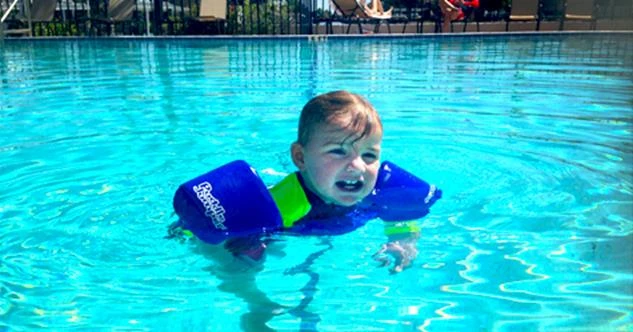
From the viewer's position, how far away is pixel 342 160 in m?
2.37

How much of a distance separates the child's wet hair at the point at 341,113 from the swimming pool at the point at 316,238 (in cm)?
56

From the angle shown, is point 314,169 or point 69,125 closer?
point 314,169

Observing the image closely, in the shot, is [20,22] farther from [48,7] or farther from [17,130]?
[17,130]

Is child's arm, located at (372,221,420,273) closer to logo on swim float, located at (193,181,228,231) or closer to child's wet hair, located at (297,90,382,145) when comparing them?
child's wet hair, located at (297,90,382,145)

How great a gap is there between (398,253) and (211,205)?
2.55 feet

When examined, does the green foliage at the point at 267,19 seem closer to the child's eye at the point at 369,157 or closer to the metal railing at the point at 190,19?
the metal railing at the point at 190,19

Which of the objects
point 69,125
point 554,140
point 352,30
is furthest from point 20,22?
point 554,140

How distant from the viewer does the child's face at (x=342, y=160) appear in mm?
2352

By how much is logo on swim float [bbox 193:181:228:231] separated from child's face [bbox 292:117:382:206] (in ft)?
1.31

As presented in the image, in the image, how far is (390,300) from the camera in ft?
7.36

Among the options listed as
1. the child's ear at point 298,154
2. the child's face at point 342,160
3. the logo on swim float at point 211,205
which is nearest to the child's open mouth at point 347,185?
the child's face at point 342,160

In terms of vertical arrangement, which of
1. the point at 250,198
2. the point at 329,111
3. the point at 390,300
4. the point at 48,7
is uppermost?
the point at 48,7

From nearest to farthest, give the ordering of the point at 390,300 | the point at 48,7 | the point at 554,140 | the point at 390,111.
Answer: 1. the point at 390,300
2. the point at 554,140
3. the point at 390,111
4. the point at 48,7

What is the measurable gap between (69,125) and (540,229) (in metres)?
4.24
